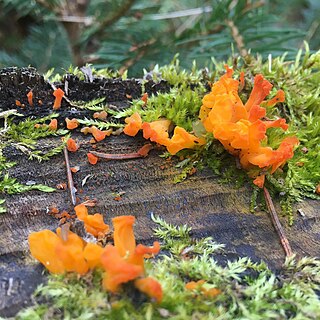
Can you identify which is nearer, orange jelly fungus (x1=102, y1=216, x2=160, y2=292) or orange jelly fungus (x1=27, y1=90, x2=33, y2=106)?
orange jelly fungus (x1=102, y1=216, x2=160, y2=292)

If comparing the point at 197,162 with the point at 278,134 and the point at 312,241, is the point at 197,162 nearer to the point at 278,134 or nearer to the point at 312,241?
the point at 278,134

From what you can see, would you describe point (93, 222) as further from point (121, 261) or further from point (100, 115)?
point (100, 115)

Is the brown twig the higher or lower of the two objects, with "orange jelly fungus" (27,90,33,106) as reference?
lower

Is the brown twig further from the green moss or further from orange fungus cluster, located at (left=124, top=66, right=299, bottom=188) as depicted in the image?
the green moss

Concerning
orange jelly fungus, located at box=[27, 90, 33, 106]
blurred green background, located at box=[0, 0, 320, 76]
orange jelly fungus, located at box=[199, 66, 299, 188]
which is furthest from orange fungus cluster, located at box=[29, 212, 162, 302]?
blurred green background, located at box=[0, 0, 320, 76]

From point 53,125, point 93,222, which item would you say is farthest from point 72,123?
point 93,222

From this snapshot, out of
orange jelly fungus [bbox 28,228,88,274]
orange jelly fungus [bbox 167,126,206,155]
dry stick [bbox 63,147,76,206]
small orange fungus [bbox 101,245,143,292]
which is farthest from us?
orange jelly fungus [bbox 167,126,206,155]
